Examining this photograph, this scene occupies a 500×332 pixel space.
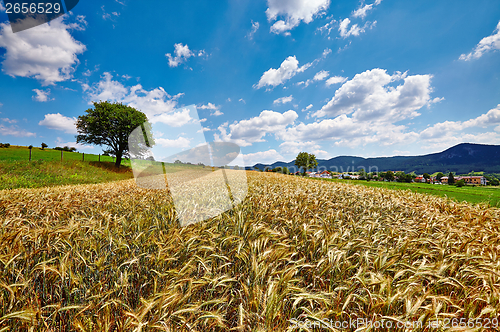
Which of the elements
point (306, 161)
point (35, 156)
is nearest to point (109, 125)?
point (35, 156)

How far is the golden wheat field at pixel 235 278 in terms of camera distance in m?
1.64

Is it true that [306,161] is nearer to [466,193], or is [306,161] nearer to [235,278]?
[466,193]

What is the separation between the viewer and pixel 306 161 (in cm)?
8531

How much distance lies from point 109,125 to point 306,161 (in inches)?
2901

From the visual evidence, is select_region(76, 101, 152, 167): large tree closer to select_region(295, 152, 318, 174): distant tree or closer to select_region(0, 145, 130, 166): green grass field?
select_region(0, 145, 130, 166): green grass field

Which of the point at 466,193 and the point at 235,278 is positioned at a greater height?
the point at 235,278

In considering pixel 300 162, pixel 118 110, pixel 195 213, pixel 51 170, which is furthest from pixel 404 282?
pixel 300 162

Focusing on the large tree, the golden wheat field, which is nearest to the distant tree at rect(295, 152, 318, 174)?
the large tree

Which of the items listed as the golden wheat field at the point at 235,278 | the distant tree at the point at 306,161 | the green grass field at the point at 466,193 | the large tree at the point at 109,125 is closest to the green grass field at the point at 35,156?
the large tree at the point at 109,125

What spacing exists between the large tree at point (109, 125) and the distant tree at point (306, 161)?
223 feet

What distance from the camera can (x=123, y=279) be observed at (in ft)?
6.80

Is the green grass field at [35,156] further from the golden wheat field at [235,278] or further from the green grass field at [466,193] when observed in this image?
→ the green grass field at [466,193]

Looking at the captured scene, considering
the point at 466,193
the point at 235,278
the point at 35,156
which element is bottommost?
the point at 466,193

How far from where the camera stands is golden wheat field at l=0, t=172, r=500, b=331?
5.37 feet
